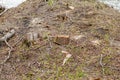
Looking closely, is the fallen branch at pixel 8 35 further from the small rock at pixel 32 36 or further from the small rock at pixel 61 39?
the small rock at pixel 61 39

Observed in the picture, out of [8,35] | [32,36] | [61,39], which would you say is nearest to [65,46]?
[61,39]

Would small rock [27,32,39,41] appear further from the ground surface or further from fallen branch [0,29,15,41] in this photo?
fallen branch [0,29,15,41]

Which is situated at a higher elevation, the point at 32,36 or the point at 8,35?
the point at 32,36

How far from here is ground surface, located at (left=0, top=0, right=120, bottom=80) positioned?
5.16m

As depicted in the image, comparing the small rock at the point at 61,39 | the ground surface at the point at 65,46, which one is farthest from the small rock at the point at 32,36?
the small rock at the point at 61,39

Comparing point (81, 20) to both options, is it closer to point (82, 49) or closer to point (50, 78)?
point (82, 49)

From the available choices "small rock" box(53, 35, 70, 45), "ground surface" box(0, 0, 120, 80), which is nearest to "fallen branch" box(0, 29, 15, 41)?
"ground surface" box(0, 0, 120, 80)

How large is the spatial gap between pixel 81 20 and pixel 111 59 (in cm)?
156

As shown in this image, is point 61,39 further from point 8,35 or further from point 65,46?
point 8,35

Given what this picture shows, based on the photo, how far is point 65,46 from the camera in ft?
18.9

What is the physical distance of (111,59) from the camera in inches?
212

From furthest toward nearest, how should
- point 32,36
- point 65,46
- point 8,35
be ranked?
point 8,35, point 32,36, point 65,46

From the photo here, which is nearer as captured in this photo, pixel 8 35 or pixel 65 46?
pixel 65 46

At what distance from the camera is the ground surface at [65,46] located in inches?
203
